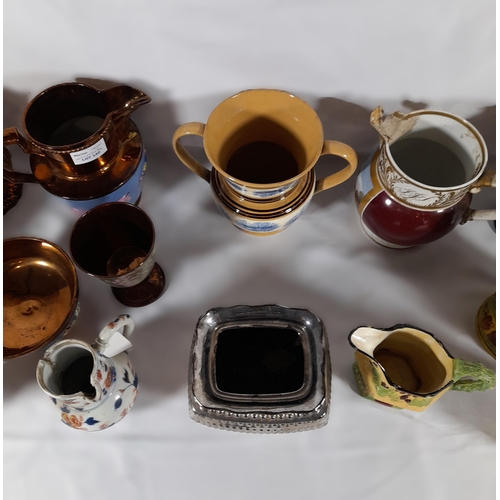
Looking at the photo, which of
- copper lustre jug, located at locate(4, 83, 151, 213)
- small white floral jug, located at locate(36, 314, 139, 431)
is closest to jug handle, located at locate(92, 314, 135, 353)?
small white floral jug, located at locate(36, 314, 139, 431)

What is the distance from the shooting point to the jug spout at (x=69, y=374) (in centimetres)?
46

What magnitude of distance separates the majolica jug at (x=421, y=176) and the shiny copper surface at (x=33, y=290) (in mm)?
415

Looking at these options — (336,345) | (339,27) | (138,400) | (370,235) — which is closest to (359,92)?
(339,27)

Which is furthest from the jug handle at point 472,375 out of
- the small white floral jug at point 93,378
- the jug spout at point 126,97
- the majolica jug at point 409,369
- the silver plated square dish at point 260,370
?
the jug spout at point 126,97

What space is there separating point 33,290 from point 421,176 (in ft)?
1.86

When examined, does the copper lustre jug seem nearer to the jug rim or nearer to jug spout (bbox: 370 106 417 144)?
the jug rim

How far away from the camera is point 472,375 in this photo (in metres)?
0.46

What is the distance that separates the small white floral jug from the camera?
469 mm

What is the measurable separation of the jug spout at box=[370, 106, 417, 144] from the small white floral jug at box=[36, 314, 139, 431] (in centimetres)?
38

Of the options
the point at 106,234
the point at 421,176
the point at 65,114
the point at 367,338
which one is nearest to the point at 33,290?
the point at 106,234

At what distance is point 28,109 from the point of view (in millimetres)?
539

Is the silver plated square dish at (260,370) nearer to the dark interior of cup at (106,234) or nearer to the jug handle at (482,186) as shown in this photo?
the dark interior of cup at (106,234)

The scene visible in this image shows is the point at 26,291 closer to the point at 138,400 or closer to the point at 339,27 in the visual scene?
the point at 138,400

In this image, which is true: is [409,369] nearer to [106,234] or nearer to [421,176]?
[421,176]
